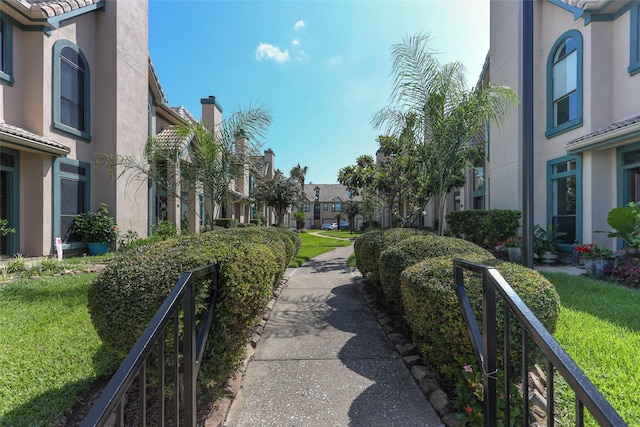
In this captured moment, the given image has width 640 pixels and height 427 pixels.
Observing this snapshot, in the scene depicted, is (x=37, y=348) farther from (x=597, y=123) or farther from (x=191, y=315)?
(x=597, y=123)

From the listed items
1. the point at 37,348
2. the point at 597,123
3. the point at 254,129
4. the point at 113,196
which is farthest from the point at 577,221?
the point at 113,196

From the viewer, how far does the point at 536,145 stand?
9.38 metres

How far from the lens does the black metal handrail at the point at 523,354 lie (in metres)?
0.98

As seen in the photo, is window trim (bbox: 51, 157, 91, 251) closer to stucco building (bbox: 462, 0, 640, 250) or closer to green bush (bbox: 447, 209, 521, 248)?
stucco building (bbox: 462, 0, 640, 250)

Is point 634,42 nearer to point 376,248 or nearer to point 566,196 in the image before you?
point 566,196

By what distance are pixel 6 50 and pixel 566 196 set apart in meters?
15.8

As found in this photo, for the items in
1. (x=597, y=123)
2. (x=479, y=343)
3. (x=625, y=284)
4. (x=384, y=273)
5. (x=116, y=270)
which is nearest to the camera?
(x=479, y=343)

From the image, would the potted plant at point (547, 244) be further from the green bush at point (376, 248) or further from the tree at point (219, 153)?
the tree at point (219, 153)

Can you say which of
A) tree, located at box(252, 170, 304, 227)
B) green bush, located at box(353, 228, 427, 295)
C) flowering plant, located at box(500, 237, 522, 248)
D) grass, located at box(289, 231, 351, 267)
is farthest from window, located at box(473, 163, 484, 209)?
tree, located at box(252, 170, 304, 227)

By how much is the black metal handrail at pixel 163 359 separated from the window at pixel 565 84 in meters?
10.2

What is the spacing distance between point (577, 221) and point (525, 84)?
16.3ft

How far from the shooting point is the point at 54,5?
323 inches

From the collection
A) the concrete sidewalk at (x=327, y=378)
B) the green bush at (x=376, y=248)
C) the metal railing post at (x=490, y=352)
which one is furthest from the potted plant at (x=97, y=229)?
the metal railing post at (x=490, y=352)

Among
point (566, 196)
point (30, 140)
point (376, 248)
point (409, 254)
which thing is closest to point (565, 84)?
point (566, 196)
